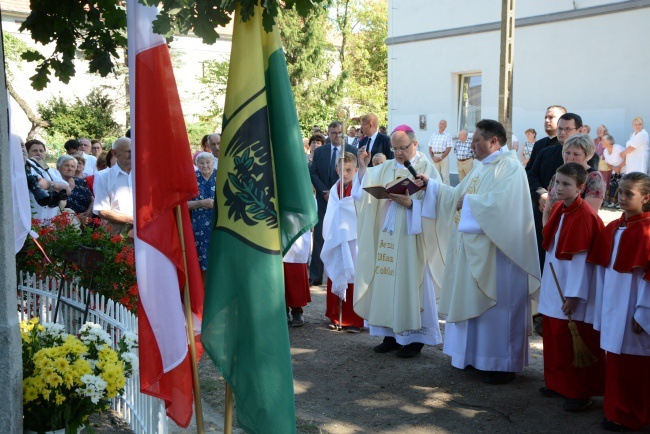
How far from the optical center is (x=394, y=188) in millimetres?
7152

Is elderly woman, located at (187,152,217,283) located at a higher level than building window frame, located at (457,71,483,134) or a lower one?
lower

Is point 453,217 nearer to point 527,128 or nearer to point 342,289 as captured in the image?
point 342,289

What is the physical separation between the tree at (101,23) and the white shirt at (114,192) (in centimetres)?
315

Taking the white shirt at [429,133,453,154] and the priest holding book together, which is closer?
the priest holding book

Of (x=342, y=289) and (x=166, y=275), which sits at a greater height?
(x=166, y=275)

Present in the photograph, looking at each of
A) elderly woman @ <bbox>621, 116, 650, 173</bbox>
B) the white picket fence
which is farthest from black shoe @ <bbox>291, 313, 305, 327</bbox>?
elderly woman @ <bbox>621, 116, 650, 173</bbox>

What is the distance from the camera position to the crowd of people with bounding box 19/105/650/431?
5238mm

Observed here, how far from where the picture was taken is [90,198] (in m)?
9.31

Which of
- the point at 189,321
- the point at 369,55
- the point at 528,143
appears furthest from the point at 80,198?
the point at 369,55

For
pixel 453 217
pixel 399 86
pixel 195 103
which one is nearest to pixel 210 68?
pixel 195 103

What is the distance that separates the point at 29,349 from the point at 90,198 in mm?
5369

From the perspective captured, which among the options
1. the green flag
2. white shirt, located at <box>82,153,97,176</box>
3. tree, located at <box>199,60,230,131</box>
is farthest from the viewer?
tree, located at <box>199,60,230,131</box>

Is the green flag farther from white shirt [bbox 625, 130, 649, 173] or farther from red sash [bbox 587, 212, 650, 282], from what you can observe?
white shirt [bbox 625, 130, 649, 173]

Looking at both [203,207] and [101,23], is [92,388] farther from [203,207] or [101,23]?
[203,207]
